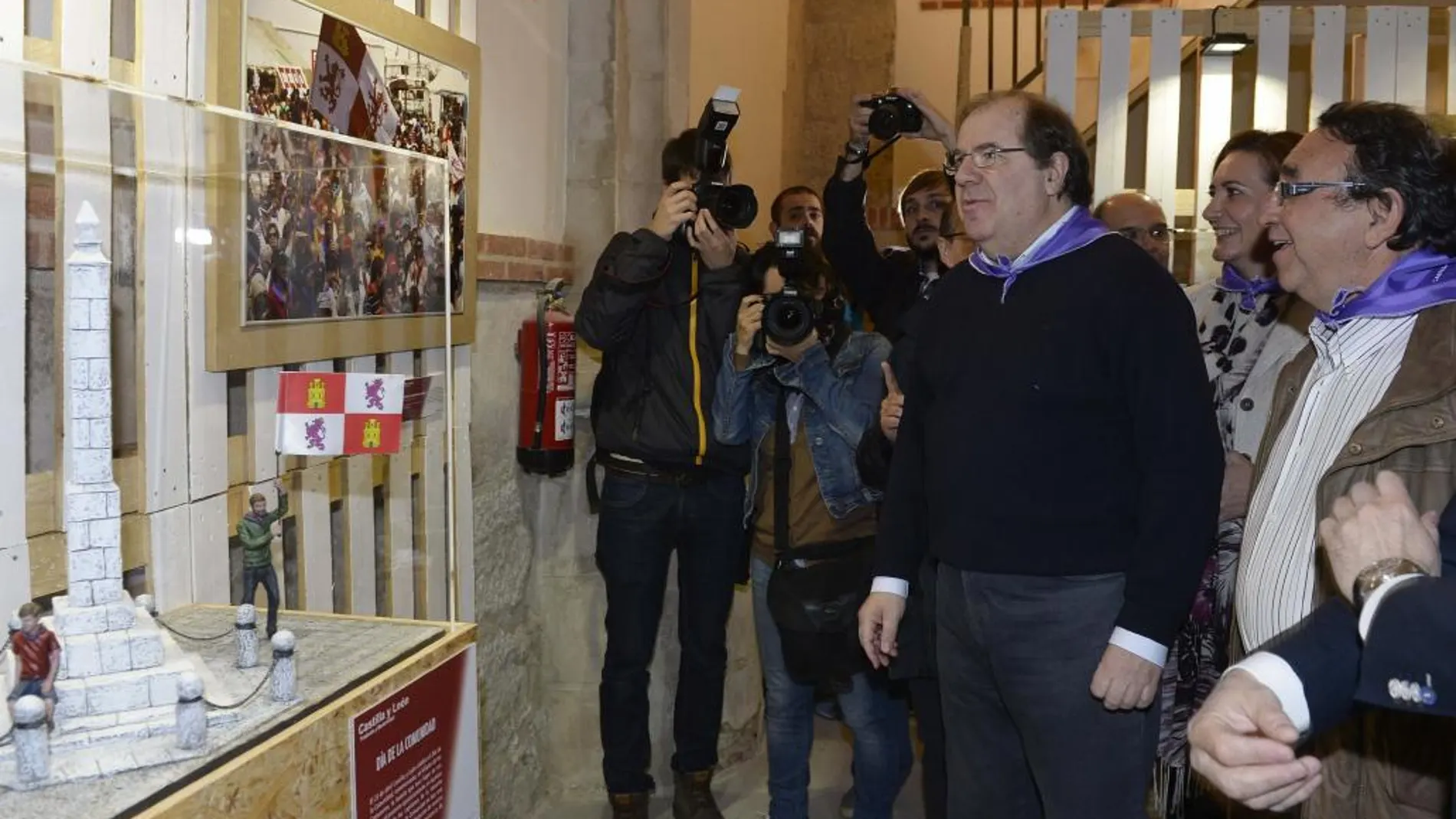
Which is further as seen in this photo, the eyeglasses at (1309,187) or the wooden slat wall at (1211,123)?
the wooden slat wall at (1211,123)

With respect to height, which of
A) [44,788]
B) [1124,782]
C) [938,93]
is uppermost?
[938,93]

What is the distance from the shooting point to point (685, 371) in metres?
3.37

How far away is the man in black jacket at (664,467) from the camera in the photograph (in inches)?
131

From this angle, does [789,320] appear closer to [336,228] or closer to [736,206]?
[736,206]

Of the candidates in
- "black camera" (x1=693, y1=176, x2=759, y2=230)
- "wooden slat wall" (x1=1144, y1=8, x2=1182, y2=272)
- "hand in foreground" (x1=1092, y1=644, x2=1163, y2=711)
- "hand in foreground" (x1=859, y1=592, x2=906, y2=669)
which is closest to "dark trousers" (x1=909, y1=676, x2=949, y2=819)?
"hand in foreground" (x1=859, y1=592, x2=906, y2=669)

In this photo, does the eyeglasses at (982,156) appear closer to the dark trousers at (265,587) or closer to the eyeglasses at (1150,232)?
the eyeglasses at (1150,232)

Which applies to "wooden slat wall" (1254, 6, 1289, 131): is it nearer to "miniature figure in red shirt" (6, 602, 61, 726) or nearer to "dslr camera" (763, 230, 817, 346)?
"dslr camera" (763, 230, 817, 346)

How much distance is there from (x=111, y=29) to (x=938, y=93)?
634 centimetres

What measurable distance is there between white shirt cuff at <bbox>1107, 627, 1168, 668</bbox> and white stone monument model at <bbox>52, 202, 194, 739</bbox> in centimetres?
145

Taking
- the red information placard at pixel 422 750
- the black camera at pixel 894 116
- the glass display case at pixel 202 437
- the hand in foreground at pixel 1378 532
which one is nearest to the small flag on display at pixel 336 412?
the glass display case at pixel 202 437

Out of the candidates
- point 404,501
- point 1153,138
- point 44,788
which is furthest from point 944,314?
point 1153,138

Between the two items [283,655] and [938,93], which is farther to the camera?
[938,93]

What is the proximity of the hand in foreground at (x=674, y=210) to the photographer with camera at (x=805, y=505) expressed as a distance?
0.23 m

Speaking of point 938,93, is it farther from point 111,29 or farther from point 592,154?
point 111,29
